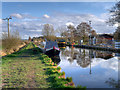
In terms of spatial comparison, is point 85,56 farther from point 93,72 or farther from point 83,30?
point 83,30

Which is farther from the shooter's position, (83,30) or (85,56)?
(83,30)

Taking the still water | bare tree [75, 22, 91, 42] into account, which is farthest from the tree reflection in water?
bare tree [75, 22, 91, 42]

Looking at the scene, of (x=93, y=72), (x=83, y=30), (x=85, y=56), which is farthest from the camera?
(x=83, y=30)

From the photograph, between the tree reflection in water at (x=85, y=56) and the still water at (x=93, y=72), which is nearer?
the still water at (x=93, y=72)

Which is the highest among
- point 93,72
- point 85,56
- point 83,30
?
point 83,30

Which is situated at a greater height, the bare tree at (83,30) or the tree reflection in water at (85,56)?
the bare tree at (83,30)

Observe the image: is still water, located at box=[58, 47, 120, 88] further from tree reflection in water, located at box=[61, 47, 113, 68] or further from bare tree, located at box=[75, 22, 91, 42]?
bare tree, located at box=[75, 22, 91, 42]

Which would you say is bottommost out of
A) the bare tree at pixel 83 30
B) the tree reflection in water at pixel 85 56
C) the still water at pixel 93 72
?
the tree reflection in water at pixel 85 56

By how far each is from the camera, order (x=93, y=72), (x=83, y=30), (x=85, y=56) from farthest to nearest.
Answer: (x=83, y=30)
(x=85, y=56)
(x=93, y=72)

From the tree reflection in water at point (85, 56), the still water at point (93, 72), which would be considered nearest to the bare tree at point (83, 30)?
the tree reflection in water at point (85, 56)

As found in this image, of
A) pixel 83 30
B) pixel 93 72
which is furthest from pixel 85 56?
pixel 83 30

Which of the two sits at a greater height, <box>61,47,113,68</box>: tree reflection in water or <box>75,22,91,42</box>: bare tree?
<box>75,22,91,42</box>: bare tree

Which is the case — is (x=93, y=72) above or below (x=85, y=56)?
above

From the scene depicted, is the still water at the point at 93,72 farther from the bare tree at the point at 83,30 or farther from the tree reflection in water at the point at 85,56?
the bare tree at the point at 83,30
